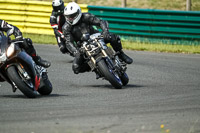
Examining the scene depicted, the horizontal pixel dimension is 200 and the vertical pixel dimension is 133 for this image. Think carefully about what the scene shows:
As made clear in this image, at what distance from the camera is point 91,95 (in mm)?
8164

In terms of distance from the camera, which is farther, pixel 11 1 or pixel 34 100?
pixel 11 1

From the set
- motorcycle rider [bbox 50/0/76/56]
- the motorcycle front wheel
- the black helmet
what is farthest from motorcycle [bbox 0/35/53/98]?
the black helmet

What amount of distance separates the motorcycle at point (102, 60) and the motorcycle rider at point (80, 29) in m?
0.20

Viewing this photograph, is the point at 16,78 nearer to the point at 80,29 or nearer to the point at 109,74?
the point at 109,74

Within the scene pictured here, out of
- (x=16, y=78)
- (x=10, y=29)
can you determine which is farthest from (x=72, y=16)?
(x=16, y=78)

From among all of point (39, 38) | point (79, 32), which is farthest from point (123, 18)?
point (79, 32)

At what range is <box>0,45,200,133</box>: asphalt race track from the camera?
5.56 m

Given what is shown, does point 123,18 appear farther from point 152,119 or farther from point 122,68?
point 152,119

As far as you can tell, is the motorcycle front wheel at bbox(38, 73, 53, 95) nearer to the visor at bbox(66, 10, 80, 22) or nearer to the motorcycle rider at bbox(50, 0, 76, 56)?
the visor at bbox(66, 10, 80, 22)

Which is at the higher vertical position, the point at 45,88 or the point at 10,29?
the point at 10,29

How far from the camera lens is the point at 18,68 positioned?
23.5 ft

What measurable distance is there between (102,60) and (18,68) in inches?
77.0

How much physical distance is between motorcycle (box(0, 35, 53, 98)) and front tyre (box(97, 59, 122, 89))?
1366 mm

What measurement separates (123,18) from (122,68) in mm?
7864
